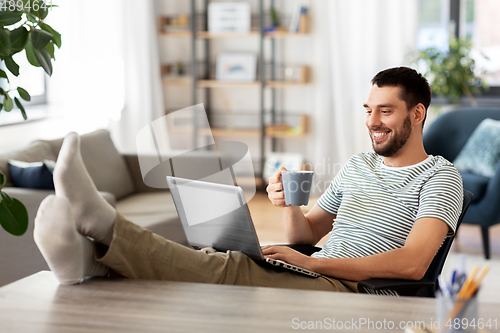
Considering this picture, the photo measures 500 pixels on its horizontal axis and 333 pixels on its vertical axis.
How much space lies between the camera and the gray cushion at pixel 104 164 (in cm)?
308

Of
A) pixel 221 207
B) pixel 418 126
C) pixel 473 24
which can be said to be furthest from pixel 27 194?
pixel 473 24

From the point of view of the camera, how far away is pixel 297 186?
4.63 ft

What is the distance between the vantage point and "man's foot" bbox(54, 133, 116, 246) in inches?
47.2

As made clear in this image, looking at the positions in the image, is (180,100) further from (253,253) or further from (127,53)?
(253,253)

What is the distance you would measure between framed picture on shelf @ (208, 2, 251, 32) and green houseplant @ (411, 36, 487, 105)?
1446 millimetres

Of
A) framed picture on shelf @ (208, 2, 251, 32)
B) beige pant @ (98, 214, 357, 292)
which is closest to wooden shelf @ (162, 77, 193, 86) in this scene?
framed picture on shelf @ (208, 2, 251, 32)

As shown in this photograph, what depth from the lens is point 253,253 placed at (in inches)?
58.7

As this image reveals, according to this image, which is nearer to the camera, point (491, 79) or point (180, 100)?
point (491, 79)

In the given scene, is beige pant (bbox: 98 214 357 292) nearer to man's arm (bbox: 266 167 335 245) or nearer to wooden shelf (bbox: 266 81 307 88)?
man's arm (bbox: 266 167 335 245)

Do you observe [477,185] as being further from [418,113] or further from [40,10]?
[40,10]

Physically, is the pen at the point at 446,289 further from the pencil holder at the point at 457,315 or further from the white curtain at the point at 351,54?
the white curtain at the point at 351,54

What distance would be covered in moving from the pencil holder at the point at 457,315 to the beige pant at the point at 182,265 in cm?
67

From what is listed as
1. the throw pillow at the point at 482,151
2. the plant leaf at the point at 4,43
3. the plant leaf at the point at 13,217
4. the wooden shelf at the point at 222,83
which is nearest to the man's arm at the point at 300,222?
the plant leaf at the point at 13,217

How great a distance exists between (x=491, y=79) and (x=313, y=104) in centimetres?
149
